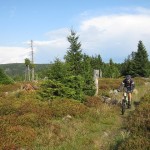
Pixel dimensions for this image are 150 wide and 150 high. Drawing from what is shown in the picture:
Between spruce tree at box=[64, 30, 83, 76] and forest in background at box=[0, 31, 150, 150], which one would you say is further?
spruce tree at box=[64, 30, 83, 76]

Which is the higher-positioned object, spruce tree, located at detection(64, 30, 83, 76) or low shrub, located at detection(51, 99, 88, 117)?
spruce tree, located at detection(64, 30, 83, 76)

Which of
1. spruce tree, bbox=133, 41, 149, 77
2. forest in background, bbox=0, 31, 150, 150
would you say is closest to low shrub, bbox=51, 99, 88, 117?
forest in background, bbox=0, 31, 150, 150

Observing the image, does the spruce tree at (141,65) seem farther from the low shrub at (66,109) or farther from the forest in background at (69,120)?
the low shrub at (66,109)

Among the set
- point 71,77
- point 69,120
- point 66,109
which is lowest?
point 69,120

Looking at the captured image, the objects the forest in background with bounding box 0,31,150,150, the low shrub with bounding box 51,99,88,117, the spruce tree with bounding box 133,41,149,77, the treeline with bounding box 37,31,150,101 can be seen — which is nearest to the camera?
the forest in background with bounding box 0,31,150,150

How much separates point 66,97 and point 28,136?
9.65 m

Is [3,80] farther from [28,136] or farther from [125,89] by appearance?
[28,136]

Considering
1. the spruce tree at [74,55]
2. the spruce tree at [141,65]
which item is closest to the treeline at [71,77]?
the spruce tree at [74,55]

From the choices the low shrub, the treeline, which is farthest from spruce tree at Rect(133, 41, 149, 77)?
the low shrub

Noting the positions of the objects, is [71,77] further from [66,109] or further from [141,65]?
[141,65]

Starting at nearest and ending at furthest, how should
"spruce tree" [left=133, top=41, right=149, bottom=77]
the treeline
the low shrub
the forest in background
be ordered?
the forest in background < the low shrub < the treeline < "spruce tree" [left=133, top=41, right=149, bottom=77]

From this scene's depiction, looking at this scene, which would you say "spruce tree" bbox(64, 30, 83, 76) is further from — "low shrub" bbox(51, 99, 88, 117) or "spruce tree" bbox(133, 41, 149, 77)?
"spruce tree" bbox(133, 41, 149, 77)

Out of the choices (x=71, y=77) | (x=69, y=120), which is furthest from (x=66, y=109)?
(x=71, y=77)

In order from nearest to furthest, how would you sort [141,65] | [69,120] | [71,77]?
[69,120], [71,77], [141,65]
